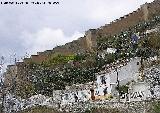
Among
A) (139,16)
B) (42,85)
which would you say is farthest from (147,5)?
(42,85)

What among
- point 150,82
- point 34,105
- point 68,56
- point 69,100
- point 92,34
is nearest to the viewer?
point 150,82

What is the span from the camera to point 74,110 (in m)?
45.6

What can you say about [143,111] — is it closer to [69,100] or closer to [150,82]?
[150,82]

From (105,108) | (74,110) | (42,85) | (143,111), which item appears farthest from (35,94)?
(143,111)

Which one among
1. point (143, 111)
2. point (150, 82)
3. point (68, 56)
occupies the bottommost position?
point (143, 111)

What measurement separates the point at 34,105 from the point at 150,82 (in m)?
19.2

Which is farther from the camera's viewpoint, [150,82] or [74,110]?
[74,110]

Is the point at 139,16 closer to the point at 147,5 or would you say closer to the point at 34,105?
the point at 147,5

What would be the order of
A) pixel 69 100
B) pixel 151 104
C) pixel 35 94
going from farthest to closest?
pixel 35 94 < pixel 69 100 < pixel 151 104

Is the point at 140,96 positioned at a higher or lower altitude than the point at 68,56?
lower

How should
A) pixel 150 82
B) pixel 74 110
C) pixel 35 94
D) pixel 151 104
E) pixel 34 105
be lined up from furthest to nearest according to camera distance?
pixel 35 94 → pixel 34 105 → pixel 74 110 → pixel 150 82 → pixel 151 104

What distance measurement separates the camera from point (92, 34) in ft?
247

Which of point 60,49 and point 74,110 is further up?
point 60,49

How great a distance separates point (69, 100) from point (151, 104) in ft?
60.4
